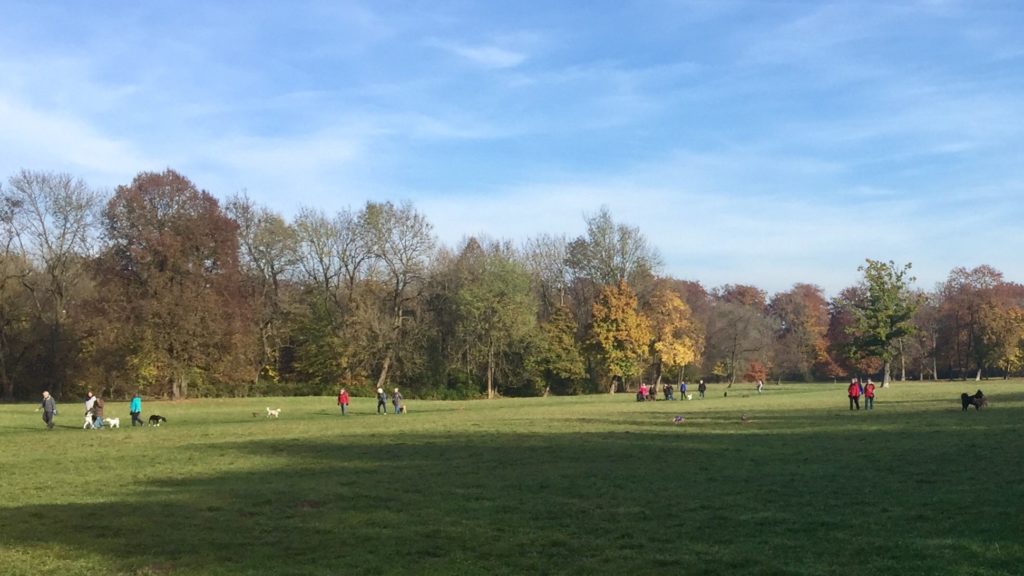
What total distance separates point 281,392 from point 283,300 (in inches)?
397

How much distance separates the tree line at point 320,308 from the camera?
62969 millimetres

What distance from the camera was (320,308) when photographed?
8150 cm

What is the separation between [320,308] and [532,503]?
2705 inches

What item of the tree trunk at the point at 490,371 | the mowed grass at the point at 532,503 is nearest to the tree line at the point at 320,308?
the tree trunk at the point at 490,371

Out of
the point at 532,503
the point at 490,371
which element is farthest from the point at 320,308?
the point at 532,503

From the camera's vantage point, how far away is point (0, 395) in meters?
73.4

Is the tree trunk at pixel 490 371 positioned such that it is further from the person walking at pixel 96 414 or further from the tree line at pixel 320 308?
the person walking at pixel 96 414

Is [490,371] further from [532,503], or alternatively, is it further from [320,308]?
[532,503]

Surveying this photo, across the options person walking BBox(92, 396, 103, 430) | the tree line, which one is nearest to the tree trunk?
the tree line

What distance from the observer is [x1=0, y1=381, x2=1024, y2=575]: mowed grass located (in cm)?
1083

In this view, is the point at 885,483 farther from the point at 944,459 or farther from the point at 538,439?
the point at 538,439

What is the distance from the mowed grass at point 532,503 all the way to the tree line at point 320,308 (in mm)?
34252

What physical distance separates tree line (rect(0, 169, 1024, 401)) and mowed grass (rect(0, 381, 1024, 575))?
34.3 m

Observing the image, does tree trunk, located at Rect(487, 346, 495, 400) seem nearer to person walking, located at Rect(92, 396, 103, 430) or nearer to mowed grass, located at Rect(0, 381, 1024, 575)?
person walking, located at Rect(92, 396, 103, 430)
